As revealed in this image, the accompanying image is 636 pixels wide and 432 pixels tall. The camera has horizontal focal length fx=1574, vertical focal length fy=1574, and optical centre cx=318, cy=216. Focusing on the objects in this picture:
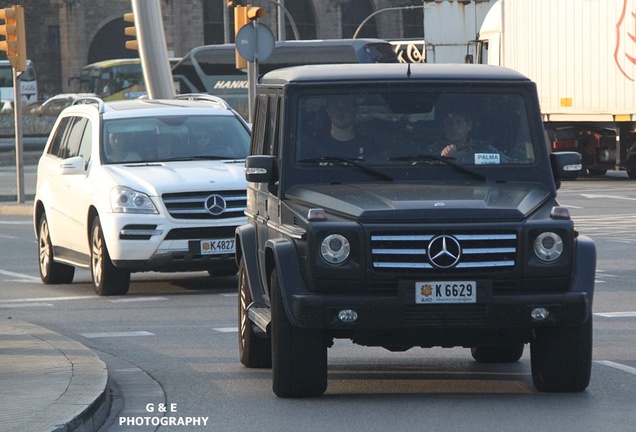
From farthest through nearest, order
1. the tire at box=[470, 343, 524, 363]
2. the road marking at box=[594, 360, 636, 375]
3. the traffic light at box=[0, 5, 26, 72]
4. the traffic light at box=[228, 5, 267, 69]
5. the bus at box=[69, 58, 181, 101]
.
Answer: the bus at box=[69, 58, 181, 101] < the traffic light at box=[0, 5, 26, 72] < the traffic light at box=[228, 5, 267, 69] < the tire at box=[470, 343, 524, 363] < the road marking at box=[594, 360, 636, 375]

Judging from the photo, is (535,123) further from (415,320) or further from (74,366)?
(74,366)

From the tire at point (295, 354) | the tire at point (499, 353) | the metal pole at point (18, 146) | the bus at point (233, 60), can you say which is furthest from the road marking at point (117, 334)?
the bus at point (233, 60)

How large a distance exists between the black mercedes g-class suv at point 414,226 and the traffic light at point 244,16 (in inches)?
618

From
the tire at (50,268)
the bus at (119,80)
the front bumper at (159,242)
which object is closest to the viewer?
the front bumper at (159,242)

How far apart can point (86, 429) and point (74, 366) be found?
5.23 feet

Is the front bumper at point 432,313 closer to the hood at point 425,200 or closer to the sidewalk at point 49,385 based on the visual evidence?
the hood at point 425,200

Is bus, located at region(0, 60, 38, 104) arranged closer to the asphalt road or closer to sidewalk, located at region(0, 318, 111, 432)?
the asphalt road

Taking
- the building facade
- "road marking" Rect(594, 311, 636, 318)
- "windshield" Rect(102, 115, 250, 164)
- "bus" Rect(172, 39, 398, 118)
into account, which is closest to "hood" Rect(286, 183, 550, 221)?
"road marking" Rect(594, 311, 636, 318)

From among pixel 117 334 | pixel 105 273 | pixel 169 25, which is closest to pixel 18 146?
pixel 105 273

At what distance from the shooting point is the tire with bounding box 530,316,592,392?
838 cm

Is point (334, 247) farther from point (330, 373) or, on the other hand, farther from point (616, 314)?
point (616, 314)

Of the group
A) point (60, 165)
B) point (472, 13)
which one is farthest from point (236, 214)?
point (472, 13)

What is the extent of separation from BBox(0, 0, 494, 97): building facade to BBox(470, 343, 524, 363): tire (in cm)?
7189

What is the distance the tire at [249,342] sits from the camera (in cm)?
970
